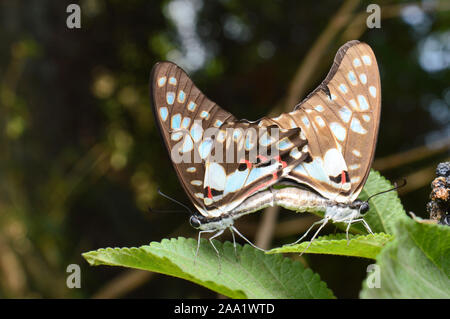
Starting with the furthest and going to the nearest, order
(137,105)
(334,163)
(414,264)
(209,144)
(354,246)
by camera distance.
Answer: (137,105), (209,144), (334,163), (354,246), (414,264)

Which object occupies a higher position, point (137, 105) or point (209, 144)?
point (137, 105)

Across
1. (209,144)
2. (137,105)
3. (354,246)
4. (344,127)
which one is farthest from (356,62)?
(137,105)

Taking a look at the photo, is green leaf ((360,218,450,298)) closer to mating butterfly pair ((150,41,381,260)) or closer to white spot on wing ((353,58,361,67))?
mating butterfly pair ((150,41,381,260))

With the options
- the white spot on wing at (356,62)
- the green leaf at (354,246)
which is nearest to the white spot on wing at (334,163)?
the white spot on wing at (356,62)

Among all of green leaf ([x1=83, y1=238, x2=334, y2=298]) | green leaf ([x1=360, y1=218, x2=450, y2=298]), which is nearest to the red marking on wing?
green leaf ([x1=83, y1=238, x2=334, y2=298])

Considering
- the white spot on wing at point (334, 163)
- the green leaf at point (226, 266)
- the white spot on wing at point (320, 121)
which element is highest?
the white spot on wing at point (320, 121)

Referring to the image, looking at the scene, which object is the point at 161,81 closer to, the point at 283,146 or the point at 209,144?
the point at 209,144

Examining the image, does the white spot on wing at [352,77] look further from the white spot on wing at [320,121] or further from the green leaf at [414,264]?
the green leaf at [414,264]
